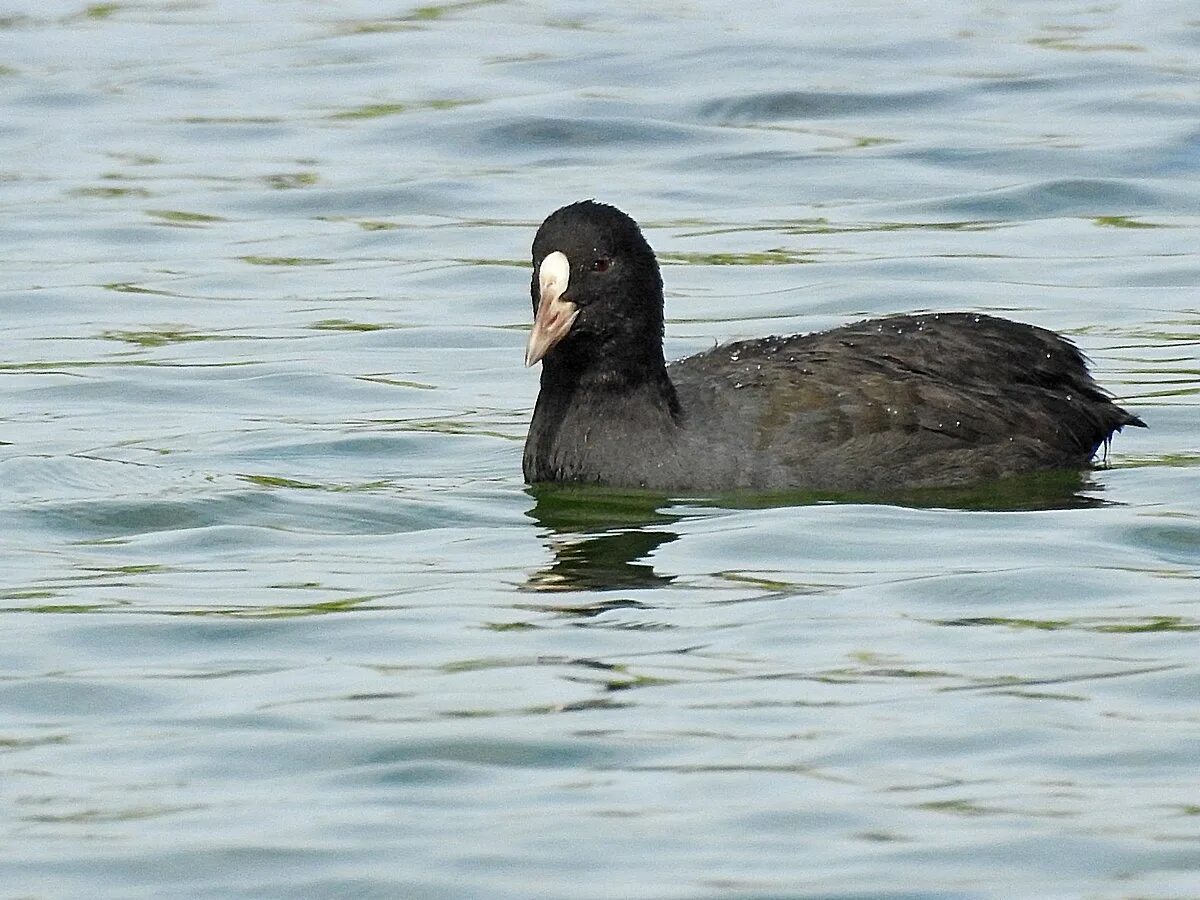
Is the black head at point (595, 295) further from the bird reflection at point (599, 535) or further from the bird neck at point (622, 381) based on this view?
the bird reflection at point (599, 535)

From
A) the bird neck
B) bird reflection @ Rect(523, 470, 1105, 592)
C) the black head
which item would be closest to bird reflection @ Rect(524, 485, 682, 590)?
bird reflection @ Rect(523, 470, 1105, 592)

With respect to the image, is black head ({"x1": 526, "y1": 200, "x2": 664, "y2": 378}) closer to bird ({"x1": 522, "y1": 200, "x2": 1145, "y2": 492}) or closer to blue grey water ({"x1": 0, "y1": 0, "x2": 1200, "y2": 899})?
bird ({"x1": 522, "y1": 200, "x2": 1145, "y2": 492})

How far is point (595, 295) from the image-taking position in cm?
925

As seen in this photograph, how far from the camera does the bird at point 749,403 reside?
921 cm

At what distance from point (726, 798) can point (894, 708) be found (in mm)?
787

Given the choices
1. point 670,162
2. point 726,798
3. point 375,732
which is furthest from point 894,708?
point 670,162

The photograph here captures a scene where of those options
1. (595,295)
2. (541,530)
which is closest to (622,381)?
(595,295)

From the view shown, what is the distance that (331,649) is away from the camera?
751 cm

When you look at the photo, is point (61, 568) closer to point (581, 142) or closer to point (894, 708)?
point (894, 708)

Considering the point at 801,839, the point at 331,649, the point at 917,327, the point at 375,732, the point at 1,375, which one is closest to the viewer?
the point at 801,839

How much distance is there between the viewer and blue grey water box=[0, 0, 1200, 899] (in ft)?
19.6

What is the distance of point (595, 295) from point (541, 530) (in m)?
0.79

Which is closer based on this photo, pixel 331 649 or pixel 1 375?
pixel 331 649

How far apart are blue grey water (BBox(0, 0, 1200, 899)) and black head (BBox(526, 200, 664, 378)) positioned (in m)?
0.46
